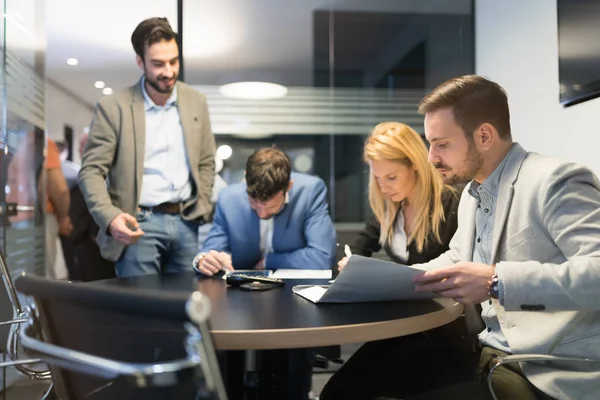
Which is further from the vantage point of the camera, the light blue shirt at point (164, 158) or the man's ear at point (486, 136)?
the light blue shirt at point (164, 158)

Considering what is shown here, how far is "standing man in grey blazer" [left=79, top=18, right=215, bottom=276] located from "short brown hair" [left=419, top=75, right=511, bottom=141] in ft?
5.73

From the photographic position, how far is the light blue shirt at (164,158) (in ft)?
9.92

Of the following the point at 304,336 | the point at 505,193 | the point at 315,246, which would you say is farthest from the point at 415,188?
the point at 304,336

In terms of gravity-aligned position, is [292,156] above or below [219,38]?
below

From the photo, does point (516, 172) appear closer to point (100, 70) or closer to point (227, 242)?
point (227, 242)

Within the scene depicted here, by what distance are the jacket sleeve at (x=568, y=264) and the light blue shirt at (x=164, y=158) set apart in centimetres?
207

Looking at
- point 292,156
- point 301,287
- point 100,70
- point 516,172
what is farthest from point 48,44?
point 516,172

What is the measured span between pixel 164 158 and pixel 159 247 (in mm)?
510

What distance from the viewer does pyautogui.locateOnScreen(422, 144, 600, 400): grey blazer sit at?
1.30 m

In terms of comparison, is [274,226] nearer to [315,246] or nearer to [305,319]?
[315,246]

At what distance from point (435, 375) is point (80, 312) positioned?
1116 mm

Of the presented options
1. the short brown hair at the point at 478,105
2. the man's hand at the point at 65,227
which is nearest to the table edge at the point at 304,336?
the short brown hair at the point at 478,105

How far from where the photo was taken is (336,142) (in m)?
4.25

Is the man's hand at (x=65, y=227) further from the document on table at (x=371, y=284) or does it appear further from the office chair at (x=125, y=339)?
the office chair at (x=125, y=339)
